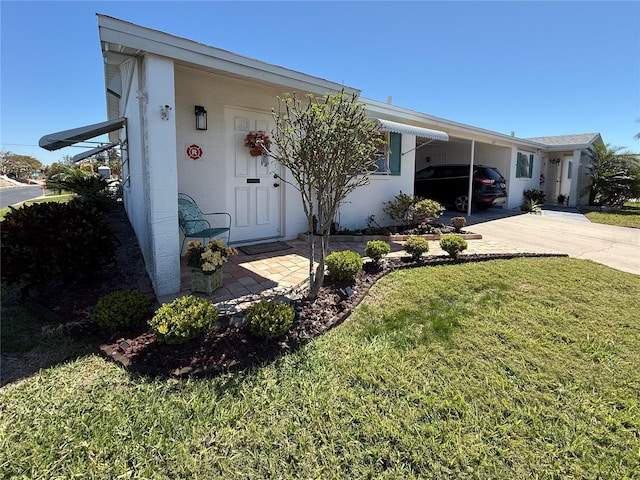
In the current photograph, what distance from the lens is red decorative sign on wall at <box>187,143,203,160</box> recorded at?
5453 mm

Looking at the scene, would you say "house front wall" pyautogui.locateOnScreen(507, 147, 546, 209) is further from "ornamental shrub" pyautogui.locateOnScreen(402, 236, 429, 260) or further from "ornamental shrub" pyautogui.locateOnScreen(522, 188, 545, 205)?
"ornamental shrub" pyautogui.locateOnScreen(402, 236, 429, 260)

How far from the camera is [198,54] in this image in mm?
3904

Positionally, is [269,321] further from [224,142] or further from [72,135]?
[72,135]

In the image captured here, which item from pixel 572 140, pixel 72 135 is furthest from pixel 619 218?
pixel 72 135

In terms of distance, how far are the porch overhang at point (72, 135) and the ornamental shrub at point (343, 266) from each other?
190 inches

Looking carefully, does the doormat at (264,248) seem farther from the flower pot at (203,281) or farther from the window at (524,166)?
the window at (524,166)

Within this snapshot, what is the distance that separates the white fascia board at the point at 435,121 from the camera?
25.9ft

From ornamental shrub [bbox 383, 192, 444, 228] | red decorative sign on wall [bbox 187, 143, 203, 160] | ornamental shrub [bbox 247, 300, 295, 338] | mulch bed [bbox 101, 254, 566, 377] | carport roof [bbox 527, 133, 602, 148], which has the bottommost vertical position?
mulch bed [bbox 101, 254, 566, 377]

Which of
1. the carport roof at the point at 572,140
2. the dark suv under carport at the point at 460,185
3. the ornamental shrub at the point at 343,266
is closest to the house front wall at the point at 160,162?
the ornamental shrub at the point at 343,266

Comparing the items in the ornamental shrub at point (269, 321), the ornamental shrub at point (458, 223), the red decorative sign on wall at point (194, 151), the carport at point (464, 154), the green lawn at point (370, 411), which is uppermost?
the carport at point (464, 154)

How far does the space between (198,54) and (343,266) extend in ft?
10.5

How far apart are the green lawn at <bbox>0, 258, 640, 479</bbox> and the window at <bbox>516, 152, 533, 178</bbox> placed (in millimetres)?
13511

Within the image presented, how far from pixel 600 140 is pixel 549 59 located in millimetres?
9704

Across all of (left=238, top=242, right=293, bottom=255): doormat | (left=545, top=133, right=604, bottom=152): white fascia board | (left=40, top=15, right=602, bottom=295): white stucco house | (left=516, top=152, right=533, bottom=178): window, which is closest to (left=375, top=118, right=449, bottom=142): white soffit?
(left=40, top=15, right=602, bottom=295): white stucco house
